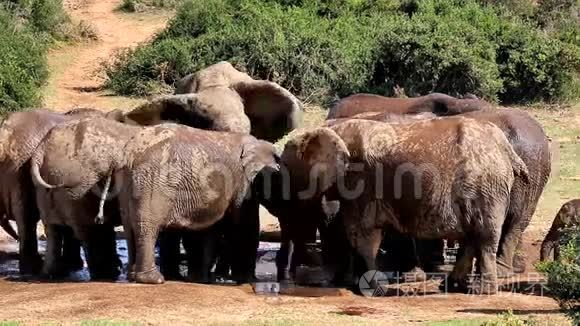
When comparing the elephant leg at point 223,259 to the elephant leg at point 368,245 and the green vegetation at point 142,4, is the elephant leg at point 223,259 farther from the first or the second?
the green vegetation at point 142,4

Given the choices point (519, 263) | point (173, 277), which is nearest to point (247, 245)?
point (173, 277)

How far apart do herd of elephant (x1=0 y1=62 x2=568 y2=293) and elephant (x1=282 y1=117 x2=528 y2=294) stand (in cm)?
1

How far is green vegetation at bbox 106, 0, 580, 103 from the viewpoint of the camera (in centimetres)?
2333

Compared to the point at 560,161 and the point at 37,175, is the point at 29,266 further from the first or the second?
the point at 560,161

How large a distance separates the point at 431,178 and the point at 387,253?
2.28 meters

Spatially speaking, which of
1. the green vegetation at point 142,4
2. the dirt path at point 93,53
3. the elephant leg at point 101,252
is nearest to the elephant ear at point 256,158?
the elephant leg at point 101,252

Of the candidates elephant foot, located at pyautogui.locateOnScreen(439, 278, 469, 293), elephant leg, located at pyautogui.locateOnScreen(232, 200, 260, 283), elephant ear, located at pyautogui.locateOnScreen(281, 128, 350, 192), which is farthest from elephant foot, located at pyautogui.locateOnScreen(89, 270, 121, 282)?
elephant foot, located at pyautogui.locateOnScreen(439, 278, 469, 293)

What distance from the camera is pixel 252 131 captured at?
546 inches

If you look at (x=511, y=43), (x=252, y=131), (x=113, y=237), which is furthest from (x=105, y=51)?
(x=113, y=237)

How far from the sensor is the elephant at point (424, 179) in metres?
10.5

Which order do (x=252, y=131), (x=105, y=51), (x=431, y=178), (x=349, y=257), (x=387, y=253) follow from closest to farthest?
(x=431, y=178) → (x=349, y=257) → (x=387, y=253) → (x=252, y=131) → (x=105, y=51)

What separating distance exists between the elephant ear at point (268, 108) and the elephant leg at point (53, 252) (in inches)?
116

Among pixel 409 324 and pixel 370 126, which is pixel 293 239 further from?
pixel 409 324

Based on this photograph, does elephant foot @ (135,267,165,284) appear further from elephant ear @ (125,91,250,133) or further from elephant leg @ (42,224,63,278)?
elephant ear @ (125,91,250,133)
